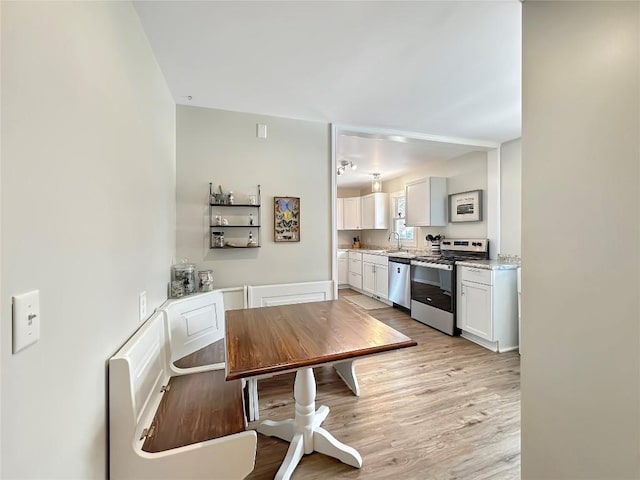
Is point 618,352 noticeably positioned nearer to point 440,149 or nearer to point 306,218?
point 306,218

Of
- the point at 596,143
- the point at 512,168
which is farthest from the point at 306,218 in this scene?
the point at 512,168

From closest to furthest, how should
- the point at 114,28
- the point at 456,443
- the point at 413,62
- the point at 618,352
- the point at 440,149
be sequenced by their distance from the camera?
the point at 618,352 < the point at 114,28 < the point at 456,443 < the point at 413,62 < the point at 440,149

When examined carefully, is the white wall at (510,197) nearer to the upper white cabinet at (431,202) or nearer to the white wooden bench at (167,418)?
the upper white cabinet at (431,202)

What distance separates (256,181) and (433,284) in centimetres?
262

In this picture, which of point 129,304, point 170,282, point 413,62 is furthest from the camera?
point 170,282

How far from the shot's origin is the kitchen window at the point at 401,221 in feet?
17.4

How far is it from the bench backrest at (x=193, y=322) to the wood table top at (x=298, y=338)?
335mm

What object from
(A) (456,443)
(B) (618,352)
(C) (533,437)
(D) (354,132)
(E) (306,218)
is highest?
(D) (354,132)

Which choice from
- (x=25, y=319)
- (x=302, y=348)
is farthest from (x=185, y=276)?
(x=25, y=319)

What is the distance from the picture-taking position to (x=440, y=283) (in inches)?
140

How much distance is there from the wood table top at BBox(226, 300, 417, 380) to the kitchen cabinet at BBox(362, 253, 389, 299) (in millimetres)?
2956

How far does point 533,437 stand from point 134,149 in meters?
2.23

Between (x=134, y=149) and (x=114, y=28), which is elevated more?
(x=114, y=28)

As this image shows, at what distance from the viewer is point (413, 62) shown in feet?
5.98
